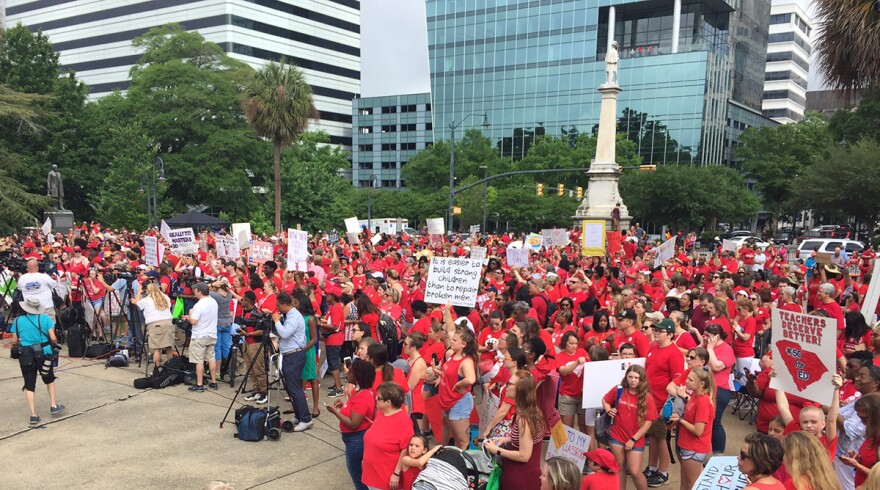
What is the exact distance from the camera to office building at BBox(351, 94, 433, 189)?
286ft

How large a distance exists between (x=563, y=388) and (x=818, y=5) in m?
8.33

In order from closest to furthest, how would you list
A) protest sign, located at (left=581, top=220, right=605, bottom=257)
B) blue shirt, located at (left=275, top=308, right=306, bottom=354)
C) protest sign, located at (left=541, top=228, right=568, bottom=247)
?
blue shirt, located at (left=275, top=308, right=306, bottom=354) < protest sign, located at (left=581, top=220, right=605, bottom=257) < protest sign, located at (left=541, top=228, right=568, bottom=247)

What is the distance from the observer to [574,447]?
206 inches

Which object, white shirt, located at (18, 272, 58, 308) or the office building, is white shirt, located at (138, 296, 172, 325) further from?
the office building

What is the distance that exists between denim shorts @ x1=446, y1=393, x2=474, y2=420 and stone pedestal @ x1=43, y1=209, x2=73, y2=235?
29120 millimetres

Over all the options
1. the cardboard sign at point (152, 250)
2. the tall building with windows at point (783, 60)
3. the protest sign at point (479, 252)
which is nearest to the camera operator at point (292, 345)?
the protest sign at point (479, 252)

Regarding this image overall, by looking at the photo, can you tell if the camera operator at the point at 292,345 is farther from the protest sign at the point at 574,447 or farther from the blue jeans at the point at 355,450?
the protest sign at the point at 574,447

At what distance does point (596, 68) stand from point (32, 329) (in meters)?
66.4

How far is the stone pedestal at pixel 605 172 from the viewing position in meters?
31.4

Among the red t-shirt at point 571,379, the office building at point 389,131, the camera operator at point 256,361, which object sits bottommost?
the camera operator at point 256,361

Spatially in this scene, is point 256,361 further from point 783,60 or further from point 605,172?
point 783,60

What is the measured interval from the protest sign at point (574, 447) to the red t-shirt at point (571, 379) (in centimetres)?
150

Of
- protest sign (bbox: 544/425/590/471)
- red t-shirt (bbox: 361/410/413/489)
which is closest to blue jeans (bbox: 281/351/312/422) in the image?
red t-shirt (bbox: 361/410/413/489)

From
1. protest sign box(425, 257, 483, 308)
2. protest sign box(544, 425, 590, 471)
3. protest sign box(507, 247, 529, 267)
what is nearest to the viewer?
protest sign box(544, 425, 590, 471)
